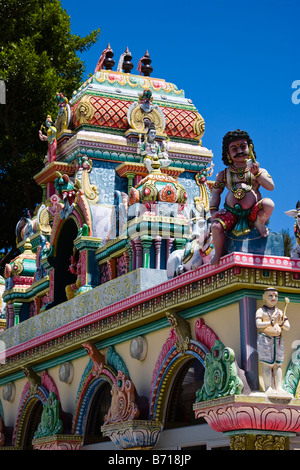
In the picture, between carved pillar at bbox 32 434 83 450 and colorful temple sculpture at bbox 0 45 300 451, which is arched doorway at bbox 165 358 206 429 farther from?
carved pillar at bbox 32 434 83 450

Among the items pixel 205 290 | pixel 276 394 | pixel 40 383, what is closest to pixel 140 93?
pixel 40 383

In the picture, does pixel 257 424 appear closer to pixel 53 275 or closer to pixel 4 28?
pixel 53 275

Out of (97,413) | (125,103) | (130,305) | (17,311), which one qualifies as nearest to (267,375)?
(130,305)

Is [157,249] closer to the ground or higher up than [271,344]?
higher up

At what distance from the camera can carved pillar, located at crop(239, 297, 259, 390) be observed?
11352mm

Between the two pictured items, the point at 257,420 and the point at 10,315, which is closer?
the point at 257,420

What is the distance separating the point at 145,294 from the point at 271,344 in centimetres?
274

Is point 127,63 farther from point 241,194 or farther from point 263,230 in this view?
point 263,230

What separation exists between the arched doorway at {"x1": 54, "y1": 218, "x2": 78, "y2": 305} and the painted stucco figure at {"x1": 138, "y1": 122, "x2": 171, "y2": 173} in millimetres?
1965

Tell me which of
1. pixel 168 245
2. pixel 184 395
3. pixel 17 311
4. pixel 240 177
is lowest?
pixel 184 395

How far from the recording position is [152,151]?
17250 mm

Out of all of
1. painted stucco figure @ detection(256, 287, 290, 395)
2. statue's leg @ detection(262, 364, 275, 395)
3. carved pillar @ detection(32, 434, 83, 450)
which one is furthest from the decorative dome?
statue's leg @ detection(262, 364, 275, 395)

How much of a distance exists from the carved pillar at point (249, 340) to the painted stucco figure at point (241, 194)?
711 mm
